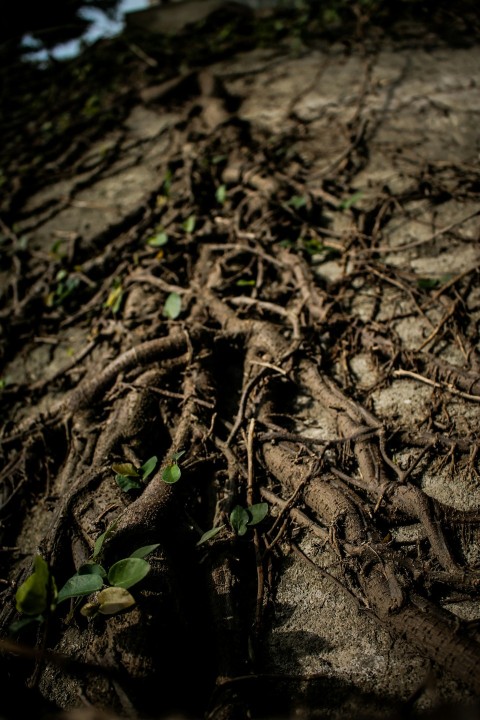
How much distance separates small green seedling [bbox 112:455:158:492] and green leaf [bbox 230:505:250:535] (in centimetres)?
35

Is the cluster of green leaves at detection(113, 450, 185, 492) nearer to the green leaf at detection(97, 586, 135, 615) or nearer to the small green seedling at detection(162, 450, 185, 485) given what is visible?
the small green seedling at detection(162, 450, 185, 485)

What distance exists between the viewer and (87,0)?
6.71 metres

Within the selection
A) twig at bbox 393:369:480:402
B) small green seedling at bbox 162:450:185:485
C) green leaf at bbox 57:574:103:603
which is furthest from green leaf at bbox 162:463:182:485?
twig at bbox 393:369:480:402

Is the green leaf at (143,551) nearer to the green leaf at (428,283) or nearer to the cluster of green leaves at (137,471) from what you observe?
the cluster of green leaves at (137,471)

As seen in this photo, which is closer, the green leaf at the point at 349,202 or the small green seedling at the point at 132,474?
the small green seedling at the point at 132,474

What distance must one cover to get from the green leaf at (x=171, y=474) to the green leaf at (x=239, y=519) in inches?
9.1

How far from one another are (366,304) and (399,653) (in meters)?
1.48

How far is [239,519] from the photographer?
137cm

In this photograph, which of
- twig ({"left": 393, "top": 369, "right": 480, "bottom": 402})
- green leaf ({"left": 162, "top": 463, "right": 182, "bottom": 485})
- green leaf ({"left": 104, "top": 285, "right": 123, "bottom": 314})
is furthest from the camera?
green leaf ({"left": 104, "top": 285, "right": 123, "bottom": 314})

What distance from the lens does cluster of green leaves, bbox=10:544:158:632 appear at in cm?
101

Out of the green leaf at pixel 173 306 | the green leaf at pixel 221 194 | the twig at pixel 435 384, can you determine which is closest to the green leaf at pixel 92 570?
the green leaf at pixel 173 306

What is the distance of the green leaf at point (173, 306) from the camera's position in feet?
6.74

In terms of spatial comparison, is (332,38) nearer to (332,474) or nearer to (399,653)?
(332,474)

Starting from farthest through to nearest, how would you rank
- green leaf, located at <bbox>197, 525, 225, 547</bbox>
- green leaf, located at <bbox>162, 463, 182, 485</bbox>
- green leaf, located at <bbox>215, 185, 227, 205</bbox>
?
green leaf, located at <bbox>215, 185, 227, 205</bbox> → green leaf, located at <bbox>162, 463, 182, 485</bbox> → green leaf, located at <bbox>197, 525, 225, 547</bbox>
